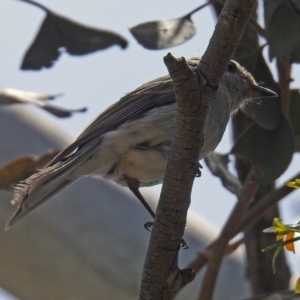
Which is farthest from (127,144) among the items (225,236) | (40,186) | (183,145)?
(183,145)

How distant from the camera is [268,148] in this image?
8.23ft

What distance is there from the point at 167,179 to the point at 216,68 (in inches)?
11.2

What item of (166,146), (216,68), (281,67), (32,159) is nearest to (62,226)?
(32,159)

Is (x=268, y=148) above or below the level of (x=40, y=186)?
above

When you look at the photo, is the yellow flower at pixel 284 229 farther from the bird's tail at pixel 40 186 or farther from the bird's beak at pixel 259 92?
the bird's beak at pixel 259 92

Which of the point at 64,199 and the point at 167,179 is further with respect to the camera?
the point at 64,199

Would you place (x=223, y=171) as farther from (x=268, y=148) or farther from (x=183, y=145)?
(x=183, y=145)

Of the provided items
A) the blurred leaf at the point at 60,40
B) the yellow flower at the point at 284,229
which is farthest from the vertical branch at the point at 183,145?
the blurred leaf at the point at 60,40

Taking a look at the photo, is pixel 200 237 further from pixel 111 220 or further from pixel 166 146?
pixel 166 146

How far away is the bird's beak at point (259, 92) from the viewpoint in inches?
107

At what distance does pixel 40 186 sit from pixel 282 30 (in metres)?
0.85

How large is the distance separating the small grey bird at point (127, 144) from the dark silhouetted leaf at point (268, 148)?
0.11 m

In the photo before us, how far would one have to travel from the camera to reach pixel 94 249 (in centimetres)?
319

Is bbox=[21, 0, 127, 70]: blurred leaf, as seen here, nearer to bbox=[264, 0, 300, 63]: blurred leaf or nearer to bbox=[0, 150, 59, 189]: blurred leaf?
bbox=[0, 150, 59, 189]: blurred leaf
